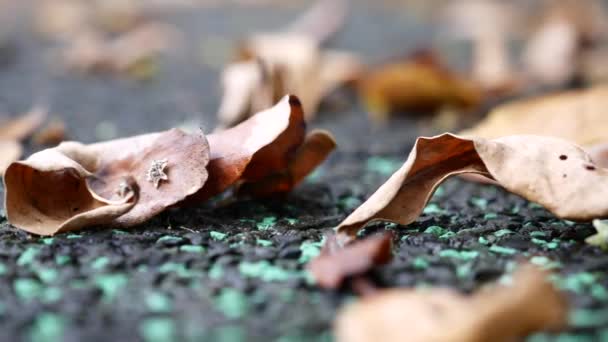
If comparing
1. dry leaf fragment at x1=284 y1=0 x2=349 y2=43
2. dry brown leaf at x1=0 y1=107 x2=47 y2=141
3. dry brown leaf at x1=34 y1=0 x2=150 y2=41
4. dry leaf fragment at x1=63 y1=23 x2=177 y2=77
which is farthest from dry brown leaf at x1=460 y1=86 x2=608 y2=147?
dry brown leaf at x1=34 y1=0 x2=150 y2=41

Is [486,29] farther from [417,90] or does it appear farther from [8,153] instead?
[8,153]

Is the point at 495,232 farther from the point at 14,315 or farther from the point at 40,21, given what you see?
the point at 40,21

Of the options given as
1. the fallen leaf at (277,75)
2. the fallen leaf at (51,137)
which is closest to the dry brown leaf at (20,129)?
the fallen leaf at (51,137)

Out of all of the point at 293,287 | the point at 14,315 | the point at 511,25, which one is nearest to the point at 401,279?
the point at 293,287

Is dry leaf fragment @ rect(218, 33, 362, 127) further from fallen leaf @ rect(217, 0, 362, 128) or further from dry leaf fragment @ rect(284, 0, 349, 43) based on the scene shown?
dry leaf fragment @ rect(284, 0, 349, 43)

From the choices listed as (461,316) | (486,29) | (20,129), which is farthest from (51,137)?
(486,29)

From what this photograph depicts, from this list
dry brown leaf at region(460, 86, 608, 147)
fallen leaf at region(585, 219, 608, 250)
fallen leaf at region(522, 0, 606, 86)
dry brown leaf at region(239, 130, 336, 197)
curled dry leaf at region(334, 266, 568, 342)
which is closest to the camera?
curled dry leaf at region(334, 266, 568, 342)
